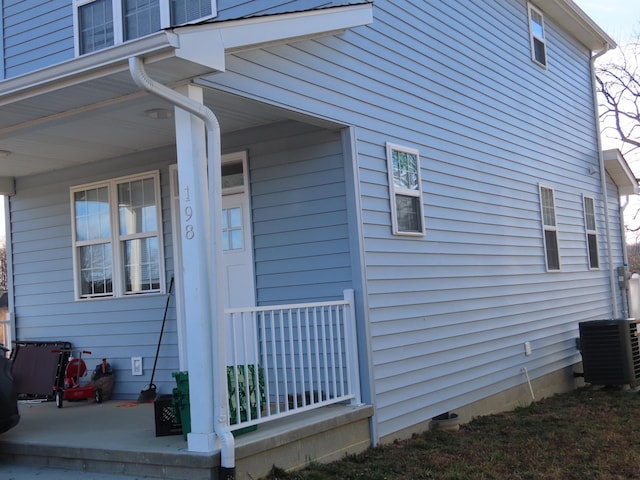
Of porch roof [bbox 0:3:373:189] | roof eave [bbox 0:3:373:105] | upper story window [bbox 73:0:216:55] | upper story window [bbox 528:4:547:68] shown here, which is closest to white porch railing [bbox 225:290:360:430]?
porch roof [bbox 0:3:373:189]

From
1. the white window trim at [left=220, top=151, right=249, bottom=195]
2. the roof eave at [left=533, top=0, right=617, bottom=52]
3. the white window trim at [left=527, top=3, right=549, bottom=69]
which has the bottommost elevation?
the white window trim at [left=220, top=151, right=249, bottom=195]

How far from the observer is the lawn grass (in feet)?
17.6

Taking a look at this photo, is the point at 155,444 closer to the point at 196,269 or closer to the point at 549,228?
the point at 196,269

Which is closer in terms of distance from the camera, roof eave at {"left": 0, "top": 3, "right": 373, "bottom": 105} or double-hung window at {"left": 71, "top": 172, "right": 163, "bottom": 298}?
roof eave at {"left": 0, "top": 3, "right": 373, "bottom": 105}

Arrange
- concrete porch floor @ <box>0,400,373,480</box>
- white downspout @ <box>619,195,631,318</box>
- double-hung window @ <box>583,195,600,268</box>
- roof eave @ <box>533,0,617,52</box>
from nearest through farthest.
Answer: concrete porch floor @ <box>0,400,373,480</box> < roof eave @ <box>533,0,617,52</box> < double-hung window @ <box>583,195,600,268</box> < white downspout @ <box>619,195,631,318</box>

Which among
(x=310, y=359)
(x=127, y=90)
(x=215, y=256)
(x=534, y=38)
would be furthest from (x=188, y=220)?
(x=534, y=38)

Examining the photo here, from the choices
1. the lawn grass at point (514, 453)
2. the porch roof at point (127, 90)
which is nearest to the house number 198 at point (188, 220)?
the porch roof at point (127, 90)

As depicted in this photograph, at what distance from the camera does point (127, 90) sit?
16.1 ft

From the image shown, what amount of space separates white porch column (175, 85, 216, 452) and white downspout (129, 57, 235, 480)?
0.04 m

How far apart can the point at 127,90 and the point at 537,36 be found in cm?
817

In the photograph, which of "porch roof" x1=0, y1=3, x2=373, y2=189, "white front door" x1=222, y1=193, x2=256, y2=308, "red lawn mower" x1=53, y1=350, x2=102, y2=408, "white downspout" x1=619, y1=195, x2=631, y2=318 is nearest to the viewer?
"porch roof" x1=0, y1=3, x2=373, y2=189

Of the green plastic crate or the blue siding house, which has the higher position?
the blue siding house

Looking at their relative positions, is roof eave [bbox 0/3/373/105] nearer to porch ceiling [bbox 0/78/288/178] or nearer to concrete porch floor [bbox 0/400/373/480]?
porch ceiling [bbox 0/78/288/178]

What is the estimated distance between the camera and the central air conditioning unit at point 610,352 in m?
9.74
